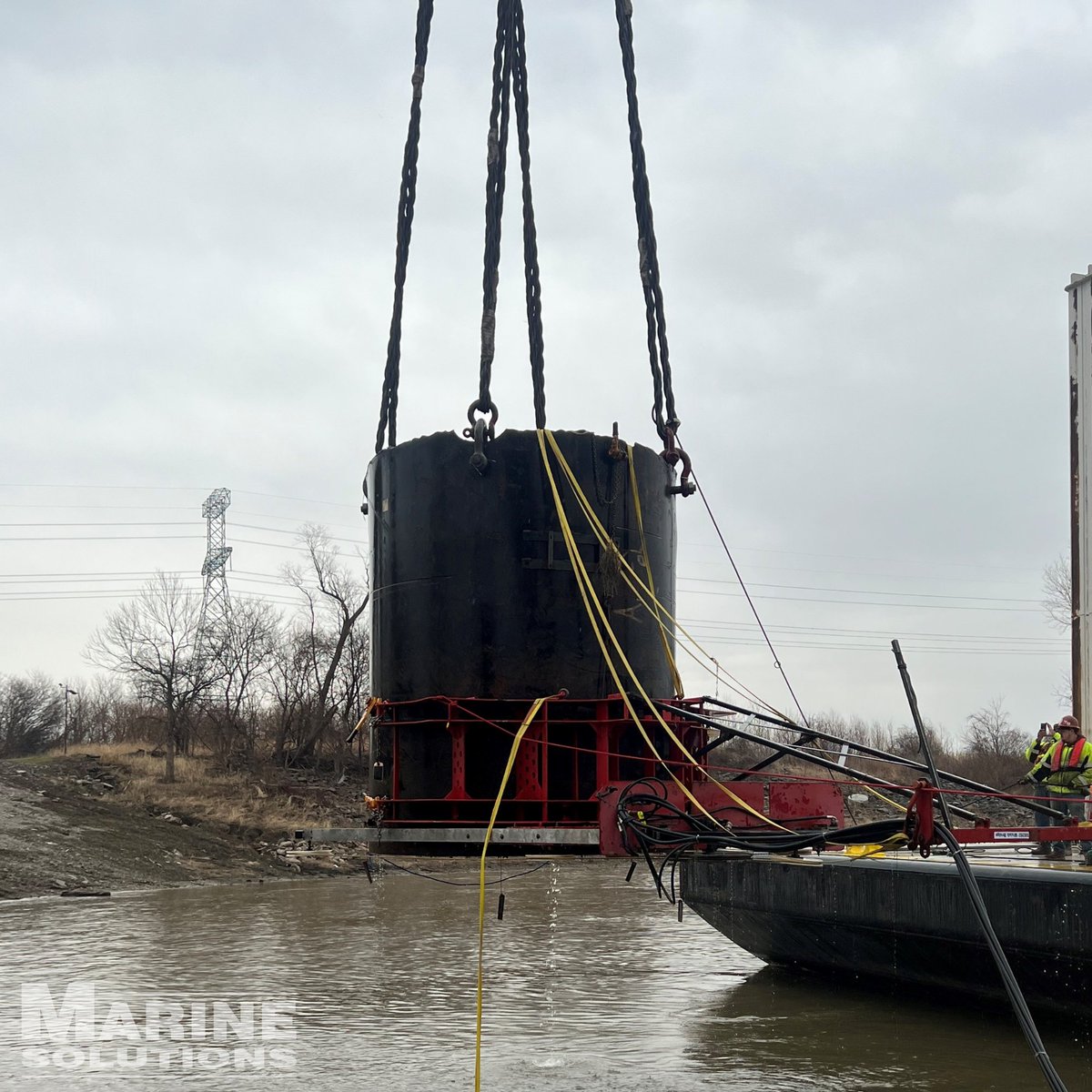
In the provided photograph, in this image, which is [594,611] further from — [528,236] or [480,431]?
[528,236]

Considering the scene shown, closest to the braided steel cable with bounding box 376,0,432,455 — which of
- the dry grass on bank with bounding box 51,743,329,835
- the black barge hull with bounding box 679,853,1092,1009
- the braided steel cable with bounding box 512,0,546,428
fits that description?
the braided steel cable with bounding box 512,0,546,428

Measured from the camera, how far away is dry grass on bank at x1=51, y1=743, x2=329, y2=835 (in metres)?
32.7

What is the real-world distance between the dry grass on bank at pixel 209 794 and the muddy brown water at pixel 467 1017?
13291mm

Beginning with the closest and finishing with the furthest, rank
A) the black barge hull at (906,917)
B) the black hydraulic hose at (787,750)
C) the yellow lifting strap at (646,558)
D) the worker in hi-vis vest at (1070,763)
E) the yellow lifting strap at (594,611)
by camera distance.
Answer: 1. the black hydraulic hose at (787,750)
2. the yellow lifting strap at (594,611)
3. the yellow lifting strap at (646,558)
4. the black barge hull at (906,917)
5. the worker in hi-vis vest at (1070,763)

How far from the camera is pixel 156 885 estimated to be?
1034 inches

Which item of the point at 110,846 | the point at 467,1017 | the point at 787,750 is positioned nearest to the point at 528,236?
the point at 787,750

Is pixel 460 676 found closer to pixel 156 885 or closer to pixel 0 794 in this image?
pixel 156 885

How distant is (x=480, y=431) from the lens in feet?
28.9

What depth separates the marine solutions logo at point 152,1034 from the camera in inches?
381

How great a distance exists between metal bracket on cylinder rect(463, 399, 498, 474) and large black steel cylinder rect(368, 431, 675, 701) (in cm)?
7

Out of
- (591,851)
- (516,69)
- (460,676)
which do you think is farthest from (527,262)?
(591,851)

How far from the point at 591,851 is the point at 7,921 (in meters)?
14.7

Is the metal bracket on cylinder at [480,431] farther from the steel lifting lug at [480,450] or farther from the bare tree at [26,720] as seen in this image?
the bare tree at [26,720]

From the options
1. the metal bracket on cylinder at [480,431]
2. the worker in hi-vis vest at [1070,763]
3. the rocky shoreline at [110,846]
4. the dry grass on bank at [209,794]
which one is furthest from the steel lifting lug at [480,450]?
the dry grass on bank at [209,794]
